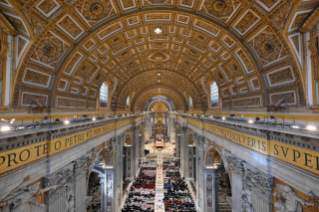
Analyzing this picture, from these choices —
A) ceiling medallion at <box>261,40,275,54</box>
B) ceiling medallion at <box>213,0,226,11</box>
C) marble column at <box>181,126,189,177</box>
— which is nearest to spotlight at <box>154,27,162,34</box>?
ceiling medallion at <box>213,0,226,11</box>

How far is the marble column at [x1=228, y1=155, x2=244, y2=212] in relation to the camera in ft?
28.0

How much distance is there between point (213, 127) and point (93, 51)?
10298 millimetres

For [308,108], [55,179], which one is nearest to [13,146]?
[55,179]

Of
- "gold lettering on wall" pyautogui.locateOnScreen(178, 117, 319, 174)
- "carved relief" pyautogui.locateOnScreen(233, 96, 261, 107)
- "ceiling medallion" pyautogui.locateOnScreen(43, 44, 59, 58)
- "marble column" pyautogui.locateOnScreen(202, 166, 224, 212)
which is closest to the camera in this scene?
"gold lettering on wall" pyautogui.locateOnScreen(178, 117, 319, 174)

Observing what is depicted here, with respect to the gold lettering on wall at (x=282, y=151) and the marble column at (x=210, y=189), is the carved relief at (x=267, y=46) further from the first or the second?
the marble column at (x=210, y=189)

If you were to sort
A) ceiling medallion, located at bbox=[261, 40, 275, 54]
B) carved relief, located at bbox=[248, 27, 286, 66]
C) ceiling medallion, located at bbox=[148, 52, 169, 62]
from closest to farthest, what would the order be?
carved relief, located at bbox=[248, 27, 286, 66], ceiling medallion, located at bbox=[261, 40, 275, 54], ceiling medallion, located at bbox=[148, 52, 169, 62]

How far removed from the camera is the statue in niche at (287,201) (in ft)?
→ 16.5

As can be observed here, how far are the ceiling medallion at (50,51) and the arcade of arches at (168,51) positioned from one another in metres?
0.06

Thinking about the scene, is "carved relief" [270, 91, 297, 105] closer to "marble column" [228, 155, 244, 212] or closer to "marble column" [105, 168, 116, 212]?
"marble column" [228, 155, 244, 212]

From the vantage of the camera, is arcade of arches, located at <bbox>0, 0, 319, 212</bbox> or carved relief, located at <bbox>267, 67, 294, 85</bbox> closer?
arcade of arches, located at <bbox>0, 0, 319, 212</bbox>

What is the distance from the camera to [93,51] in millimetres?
11711

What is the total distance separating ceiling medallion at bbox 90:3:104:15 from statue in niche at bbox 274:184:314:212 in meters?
10.9

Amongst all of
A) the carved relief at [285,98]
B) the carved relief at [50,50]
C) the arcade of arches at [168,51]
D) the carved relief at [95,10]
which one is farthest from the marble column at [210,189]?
the carved relief at [50,50]

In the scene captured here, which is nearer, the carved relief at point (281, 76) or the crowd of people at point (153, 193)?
the carved relief at point (281, 76)
